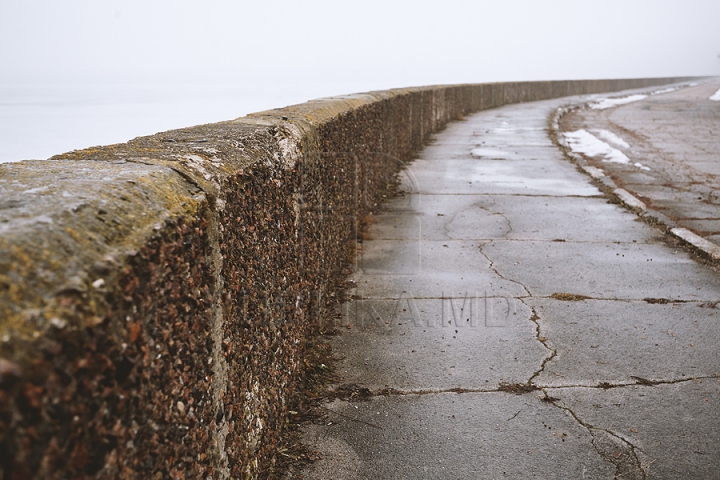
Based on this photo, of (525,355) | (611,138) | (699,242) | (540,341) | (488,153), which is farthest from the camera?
(611,138)

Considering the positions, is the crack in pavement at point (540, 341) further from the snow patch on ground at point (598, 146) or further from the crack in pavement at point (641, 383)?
the snow patch on ground at point (598, 146)

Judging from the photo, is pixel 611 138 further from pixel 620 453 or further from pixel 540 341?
pixel 620 453

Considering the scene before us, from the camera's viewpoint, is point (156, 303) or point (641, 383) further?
point (641, 383)

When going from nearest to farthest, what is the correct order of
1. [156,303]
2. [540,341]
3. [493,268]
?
[156,303] < [540,341] < [493,268]

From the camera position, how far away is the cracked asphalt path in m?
2.83

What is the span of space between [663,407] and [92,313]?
3.04 m

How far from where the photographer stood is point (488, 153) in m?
13.0

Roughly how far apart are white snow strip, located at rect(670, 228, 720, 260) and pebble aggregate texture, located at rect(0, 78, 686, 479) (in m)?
4.17

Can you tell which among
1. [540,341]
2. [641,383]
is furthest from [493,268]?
[641,383]

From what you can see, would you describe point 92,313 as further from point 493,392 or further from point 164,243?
point 493,392

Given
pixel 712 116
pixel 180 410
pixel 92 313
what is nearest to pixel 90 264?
pixel 92 313

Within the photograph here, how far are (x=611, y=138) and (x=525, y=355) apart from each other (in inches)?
579

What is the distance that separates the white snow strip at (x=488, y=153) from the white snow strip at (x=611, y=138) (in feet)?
12.4

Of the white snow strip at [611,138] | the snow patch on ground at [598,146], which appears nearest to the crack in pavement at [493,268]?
the snow patch on ground at [598,146]
